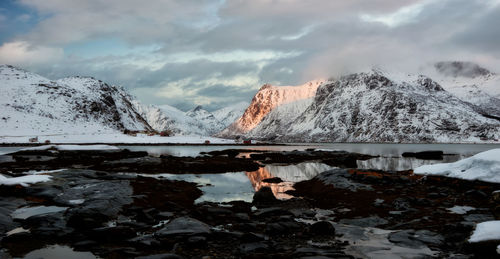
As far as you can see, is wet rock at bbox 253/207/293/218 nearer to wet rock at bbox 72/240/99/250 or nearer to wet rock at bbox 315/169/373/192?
wet rock at bbox 72/240/99/250

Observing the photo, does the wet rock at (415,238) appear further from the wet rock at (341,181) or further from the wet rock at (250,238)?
the wet rock at (341,181)

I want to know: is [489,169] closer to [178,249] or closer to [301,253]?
[301,253]

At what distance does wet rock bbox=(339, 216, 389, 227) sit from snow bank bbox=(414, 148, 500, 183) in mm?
12342

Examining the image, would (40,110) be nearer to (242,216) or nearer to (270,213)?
(242,216)

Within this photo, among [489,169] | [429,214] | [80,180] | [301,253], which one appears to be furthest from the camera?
[80,180]

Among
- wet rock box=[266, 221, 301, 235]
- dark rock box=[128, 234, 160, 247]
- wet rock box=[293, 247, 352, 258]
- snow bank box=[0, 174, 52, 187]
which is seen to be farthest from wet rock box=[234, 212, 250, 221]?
snow bank box=[0, 174, 52, 187]

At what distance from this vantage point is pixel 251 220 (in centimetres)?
1866

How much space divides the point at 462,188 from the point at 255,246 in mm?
21567

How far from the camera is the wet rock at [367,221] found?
1811cm

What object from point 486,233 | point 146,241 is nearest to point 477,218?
point 486,233

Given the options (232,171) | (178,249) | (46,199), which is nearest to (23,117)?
(232,171)

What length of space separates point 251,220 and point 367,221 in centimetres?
640

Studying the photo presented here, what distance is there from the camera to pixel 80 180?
27.9 meters

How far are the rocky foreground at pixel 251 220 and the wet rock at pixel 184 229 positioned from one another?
48 mm
